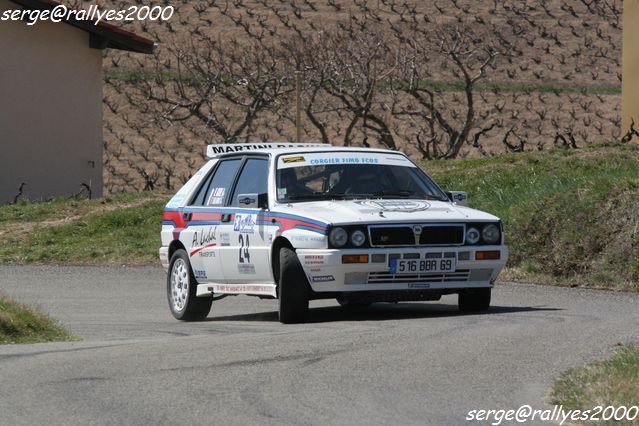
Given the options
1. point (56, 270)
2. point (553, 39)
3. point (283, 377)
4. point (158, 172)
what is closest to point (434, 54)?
point (553, 39)

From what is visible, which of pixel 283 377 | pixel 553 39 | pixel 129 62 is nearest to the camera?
pixel 283 377

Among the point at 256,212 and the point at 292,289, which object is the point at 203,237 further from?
the point at 292,289

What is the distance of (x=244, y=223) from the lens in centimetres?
1313

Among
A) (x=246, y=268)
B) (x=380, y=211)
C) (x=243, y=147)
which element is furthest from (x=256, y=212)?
(x=243, y=147)

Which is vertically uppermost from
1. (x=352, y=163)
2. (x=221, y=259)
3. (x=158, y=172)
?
(x=352, y=163)

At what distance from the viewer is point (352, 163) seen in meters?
13.2

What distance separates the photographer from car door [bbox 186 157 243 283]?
13.6 m

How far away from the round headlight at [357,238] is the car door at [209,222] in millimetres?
2003

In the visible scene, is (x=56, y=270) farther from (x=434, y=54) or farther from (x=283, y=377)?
(x=434, y=54)

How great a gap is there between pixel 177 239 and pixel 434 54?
47.3 metres

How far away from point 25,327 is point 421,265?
342 centimetres

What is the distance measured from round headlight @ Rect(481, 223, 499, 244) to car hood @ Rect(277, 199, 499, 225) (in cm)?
8

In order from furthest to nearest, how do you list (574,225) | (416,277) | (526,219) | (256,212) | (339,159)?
1. (526,219)
2. (574,225)
3. (339,159)
4. (256,212)
5. (416,277)

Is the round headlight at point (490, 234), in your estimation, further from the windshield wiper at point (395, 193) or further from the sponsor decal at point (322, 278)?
the sponsor decal at point (322, 278)
